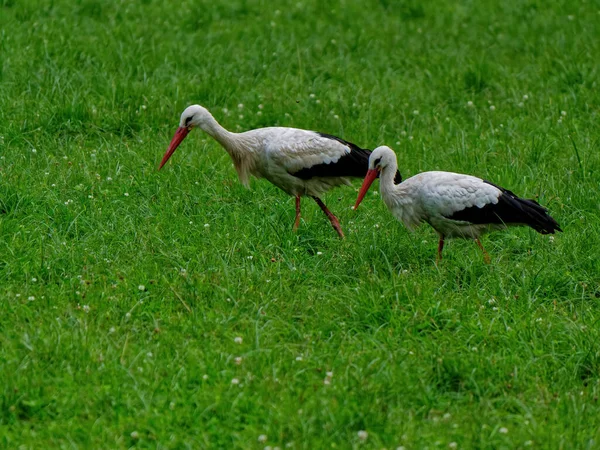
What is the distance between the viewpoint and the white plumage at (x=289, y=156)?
7.01 metres

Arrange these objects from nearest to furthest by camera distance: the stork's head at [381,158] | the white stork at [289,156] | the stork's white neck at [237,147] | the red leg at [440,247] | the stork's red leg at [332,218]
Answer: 1. the red leg at [440,247]
2. the stork's head at [381,158]
3. the stork's red leg at [332,218]
4. the white stork at [289,156]
5. the stork's white neck at [237,147]

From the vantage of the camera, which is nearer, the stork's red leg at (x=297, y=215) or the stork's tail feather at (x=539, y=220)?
the stork's tail feather at (x=539, y=220)

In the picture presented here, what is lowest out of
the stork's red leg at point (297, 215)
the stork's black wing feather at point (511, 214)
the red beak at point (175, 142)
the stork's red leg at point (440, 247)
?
the stork's red leg at point (297, 215)

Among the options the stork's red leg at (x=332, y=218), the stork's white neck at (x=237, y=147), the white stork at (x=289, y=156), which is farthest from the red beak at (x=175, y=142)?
the stork's red leg at (x=332, y=218)

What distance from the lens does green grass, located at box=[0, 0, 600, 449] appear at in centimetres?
458

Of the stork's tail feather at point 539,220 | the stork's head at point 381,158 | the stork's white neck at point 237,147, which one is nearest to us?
the stork's tail feather at point 539,220

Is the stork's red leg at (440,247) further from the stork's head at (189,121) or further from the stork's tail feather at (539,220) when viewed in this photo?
the stork's head at (189,121)

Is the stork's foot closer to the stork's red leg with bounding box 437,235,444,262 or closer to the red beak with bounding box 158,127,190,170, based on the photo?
the stork's red leg with bounding box 437,235,444,262

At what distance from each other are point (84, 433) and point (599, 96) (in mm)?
6142

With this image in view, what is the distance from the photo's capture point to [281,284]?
5.77 meters

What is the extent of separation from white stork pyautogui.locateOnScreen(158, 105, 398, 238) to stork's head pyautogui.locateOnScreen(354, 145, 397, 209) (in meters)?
0.47

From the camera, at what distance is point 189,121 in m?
7.11

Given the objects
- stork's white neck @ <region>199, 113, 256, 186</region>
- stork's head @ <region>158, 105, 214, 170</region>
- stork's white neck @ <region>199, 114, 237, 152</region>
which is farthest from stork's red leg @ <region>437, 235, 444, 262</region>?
stork's head @ <region>158, 105, 214, 170</region>

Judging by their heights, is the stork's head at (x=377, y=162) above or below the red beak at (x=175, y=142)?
above
